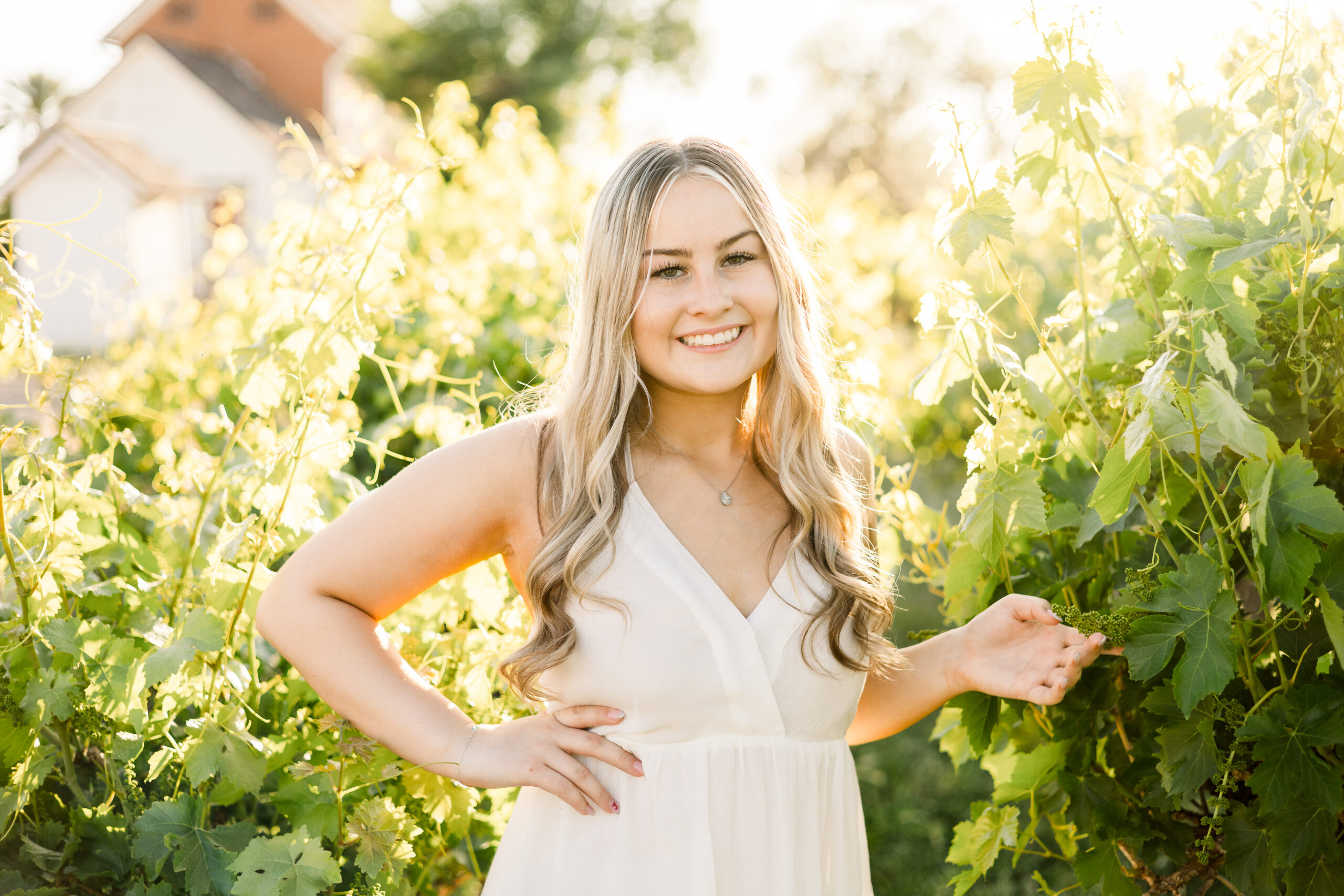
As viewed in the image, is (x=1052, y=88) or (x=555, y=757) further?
(x=555, y=757)

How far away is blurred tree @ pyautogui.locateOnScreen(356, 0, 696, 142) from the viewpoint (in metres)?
33.8

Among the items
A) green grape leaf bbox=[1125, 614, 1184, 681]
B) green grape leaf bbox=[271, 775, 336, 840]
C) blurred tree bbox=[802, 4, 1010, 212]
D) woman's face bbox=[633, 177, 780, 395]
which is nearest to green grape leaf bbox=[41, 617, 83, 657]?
green grape leaf bbox=[271, 775, 336, 840]

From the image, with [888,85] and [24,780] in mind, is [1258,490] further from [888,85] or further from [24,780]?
[888,85]

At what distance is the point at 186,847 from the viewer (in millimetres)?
1615

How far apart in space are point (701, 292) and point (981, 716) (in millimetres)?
878

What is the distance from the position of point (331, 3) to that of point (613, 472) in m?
28.9

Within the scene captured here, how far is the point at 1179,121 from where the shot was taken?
1950mm

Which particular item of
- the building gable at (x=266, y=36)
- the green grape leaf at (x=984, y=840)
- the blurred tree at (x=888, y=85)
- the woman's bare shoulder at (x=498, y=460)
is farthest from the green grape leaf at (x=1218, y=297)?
the blurred tree at (x=888, y=85)

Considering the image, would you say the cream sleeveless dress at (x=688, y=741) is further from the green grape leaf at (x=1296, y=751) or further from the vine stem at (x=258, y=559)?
the green grape leaf at (x=1296, y=751)

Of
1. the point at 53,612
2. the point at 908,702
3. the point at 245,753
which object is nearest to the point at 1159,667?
the point at 908,702

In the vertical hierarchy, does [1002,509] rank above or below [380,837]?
above

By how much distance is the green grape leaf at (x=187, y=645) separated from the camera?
1581 millimetres

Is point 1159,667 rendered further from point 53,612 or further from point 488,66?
point 488,66

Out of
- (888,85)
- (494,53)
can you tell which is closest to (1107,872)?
(888,85)
